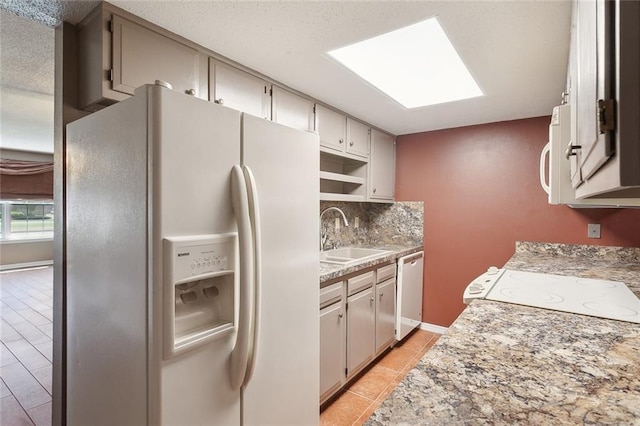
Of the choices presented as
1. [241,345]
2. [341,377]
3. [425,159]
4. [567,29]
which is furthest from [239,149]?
[425,159]

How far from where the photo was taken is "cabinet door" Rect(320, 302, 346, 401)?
2072mm

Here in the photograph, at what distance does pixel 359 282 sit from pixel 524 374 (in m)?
1.67

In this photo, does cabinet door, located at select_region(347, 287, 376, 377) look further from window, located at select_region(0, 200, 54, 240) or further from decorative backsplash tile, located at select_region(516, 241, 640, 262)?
window, located at select_region(0, 200, 54, 240)

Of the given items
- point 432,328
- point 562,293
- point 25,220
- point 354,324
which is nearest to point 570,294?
point 562,293

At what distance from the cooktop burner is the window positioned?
7904mm

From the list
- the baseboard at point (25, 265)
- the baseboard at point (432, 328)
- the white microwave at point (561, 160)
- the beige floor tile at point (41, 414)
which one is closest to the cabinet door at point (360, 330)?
the baseboard at point (432, 328)

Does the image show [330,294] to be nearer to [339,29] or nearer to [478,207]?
[339,29]

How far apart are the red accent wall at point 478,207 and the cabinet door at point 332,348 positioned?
1.66 m

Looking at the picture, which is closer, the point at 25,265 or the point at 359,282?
the point at 359,282

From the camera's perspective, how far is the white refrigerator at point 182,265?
1.00 meters

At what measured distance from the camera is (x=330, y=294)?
211 centimetres

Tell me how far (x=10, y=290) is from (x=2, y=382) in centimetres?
330

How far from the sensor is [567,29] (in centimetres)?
151

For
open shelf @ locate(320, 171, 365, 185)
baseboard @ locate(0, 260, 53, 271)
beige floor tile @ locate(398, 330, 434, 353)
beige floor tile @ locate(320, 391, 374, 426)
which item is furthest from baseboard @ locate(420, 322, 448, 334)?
baseboard @ locate(0, 260, 53, 271)
